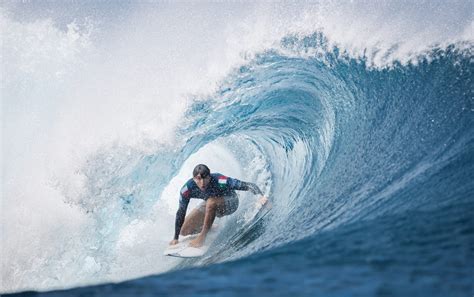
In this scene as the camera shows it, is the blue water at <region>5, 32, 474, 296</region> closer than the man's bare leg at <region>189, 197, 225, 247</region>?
Yes

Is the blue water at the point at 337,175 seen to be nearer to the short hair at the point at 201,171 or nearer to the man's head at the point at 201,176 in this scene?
the man's head at the point at 201,176

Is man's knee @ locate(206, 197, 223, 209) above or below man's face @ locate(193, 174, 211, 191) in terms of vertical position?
below

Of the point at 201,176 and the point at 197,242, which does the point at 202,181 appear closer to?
the point at 201,176

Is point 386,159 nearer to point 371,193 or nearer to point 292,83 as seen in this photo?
point 371,193

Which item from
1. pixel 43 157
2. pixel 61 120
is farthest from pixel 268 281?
pixel 61 120

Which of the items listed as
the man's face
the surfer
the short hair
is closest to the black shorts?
the surfer

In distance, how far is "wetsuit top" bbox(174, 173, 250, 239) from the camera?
545 cm

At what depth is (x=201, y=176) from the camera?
5.12 m

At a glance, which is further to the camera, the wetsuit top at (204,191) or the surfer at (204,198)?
the wetsuit top at (204,191)

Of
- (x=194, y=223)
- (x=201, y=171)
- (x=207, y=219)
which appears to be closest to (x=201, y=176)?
(x=201, y=171)

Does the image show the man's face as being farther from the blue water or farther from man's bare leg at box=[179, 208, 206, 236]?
the blue water

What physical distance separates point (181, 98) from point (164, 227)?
247 centimetres

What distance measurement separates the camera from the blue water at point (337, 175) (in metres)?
1.87

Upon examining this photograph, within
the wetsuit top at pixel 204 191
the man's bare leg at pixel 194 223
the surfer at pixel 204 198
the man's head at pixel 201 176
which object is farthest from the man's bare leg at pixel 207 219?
the man's bare leg at pixel 194 223
